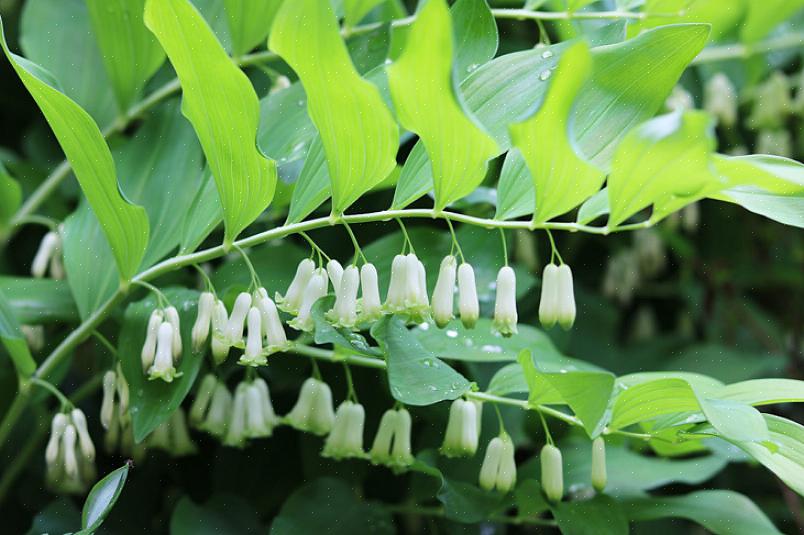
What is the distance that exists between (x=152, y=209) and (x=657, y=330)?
1.67m

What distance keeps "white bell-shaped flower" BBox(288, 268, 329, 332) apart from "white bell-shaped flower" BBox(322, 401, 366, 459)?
0.70 ft

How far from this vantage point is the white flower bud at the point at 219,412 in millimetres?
1285

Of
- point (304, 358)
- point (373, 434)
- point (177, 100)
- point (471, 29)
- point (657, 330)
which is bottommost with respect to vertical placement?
point (657, 330)

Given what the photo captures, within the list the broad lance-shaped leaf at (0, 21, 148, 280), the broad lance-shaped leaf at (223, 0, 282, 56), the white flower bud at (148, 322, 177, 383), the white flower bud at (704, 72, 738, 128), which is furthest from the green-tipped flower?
the white flower bud at (704, 72, 738, 128)

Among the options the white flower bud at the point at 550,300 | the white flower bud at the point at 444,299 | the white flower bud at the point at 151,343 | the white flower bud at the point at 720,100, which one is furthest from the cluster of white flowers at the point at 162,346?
the white flower bud at the point at 720,100

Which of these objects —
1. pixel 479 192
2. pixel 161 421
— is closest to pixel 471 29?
pixel 479 192

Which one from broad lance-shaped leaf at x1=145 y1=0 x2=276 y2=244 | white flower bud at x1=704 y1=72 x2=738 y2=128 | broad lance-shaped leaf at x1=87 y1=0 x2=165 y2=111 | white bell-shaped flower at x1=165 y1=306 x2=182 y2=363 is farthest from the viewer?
white flower bud at x1=704 y1=72 x2=738 y2=128

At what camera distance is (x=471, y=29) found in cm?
117

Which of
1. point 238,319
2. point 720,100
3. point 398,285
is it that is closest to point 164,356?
point 238,319

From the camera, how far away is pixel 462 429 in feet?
3.79

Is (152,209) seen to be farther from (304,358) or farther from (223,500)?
(223,500)

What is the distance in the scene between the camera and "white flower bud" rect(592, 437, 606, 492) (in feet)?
3.73

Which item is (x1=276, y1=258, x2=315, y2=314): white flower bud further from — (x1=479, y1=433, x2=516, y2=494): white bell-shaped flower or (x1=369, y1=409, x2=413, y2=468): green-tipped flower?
(x1=479, y1=433, x2=516, y2=494): white bell-shaped flower

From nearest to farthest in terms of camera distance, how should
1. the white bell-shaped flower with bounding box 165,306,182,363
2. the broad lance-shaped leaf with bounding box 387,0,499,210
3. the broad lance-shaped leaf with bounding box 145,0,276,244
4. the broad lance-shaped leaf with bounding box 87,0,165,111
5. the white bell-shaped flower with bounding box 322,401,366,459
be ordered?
the broad lance-shaped leaf with bounding box 387,0,499,210
the broad lance-shaped leaf with bounding box 145,0,276,244
the white bell-shaped flower with bounding box 165,306,182,363
the white bell-shaped flower with bounding box 322,401,366,459
the broad lance-shaped leaf with bounding box 87,0,165,111
